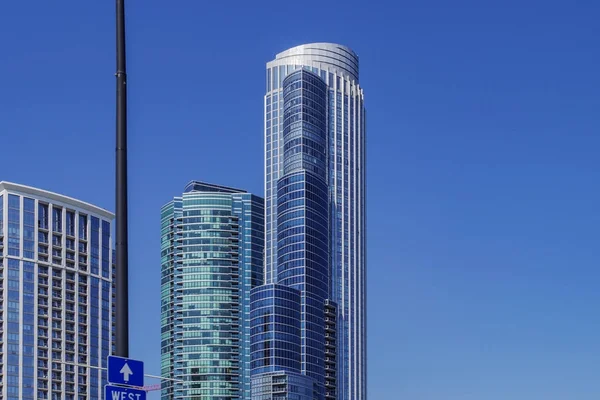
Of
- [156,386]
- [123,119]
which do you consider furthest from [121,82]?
[156,386]

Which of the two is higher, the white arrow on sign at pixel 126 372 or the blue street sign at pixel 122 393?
the white arrow on sign at pixel 126 372

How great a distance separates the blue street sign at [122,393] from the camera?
23.8 meters

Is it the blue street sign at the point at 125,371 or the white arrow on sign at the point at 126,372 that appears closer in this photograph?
the blue street sign at the point at 125,371

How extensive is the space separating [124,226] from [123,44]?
12.5ft

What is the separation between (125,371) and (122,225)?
293 centimetres

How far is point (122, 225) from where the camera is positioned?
78.6 feet

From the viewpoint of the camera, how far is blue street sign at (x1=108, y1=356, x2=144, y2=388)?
23.7 metres

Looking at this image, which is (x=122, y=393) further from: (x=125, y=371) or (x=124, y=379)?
(x=125, y=371)

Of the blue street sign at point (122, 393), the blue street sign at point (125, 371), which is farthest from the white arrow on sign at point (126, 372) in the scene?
the blue street sign at point (122, 393)

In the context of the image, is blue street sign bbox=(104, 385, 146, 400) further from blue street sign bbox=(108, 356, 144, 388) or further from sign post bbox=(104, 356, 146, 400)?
blue street sign bbox=(108, 356, 144, 388)

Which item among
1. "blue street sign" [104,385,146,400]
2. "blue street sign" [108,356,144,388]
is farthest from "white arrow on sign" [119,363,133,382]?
"blue street sign" [104,385,146,400]

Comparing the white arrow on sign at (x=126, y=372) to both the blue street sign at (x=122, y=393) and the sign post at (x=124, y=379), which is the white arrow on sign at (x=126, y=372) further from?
the blue street sign at (x=122, y=393)

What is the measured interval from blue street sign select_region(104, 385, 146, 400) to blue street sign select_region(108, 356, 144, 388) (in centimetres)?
12

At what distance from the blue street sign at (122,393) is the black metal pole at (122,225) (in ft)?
2.26
